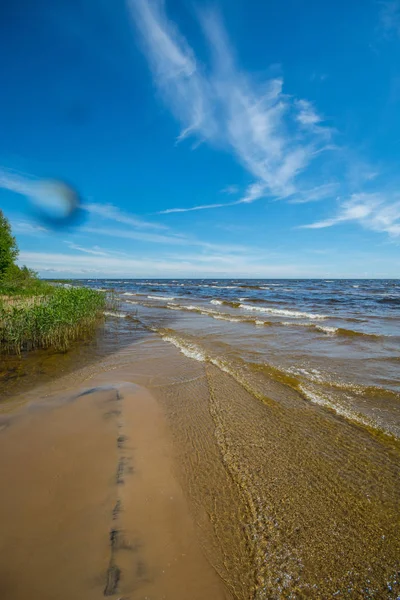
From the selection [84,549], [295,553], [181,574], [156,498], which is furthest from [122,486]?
[295,553]

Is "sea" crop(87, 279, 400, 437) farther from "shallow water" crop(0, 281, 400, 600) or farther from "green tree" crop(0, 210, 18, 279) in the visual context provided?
"green tree" crop(0, 210, 18, 279)

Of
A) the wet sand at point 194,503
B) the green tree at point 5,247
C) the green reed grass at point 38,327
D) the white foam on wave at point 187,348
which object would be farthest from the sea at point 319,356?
the green tree at point 5,247

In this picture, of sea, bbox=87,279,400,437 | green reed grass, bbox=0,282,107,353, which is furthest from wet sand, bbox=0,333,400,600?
green reed grass, bbox=0,282,107,353

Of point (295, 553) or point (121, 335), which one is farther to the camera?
point (121, 335)

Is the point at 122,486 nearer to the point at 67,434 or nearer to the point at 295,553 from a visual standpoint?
the point at 67,434

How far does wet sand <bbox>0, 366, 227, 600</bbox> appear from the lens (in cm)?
231

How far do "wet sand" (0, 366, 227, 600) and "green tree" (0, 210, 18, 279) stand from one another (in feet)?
88.7

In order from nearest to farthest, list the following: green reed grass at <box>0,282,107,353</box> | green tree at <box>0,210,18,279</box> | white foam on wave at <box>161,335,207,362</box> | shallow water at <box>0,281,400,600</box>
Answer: shallow water at <box>0,281,400,600</box>
white foam on wave at <box>161,335,207,362</box>
green reed grass at <box>0,282,107,353</box>
green tree at <box>0,210,18,279</box>

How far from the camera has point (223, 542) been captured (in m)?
2.76

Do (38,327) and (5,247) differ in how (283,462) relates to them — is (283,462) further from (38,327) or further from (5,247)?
(5,247)

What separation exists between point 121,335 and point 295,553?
40.3ft

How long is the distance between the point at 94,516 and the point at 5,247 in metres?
30.3

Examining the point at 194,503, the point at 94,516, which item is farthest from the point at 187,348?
the point at 94,516

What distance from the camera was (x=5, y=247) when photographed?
1043 inches
